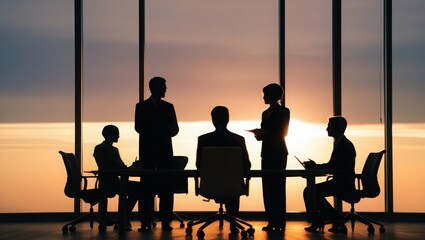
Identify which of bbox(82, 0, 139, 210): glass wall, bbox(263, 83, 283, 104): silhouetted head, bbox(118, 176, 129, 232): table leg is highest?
bbox(82, 0, 139, 210): glass wall

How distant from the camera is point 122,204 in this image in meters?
8.28

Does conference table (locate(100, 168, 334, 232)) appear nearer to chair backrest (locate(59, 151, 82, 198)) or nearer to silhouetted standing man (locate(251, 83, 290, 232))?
silhouetted standing man (locate(251, 83, 290, 232))

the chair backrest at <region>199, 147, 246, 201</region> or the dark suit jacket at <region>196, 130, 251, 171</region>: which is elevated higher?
the dark suit jacket at <region>196, 130, 251, 171</region>

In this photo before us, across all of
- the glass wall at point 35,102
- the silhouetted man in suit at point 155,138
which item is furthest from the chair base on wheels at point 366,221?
the glass wall at point 35,102

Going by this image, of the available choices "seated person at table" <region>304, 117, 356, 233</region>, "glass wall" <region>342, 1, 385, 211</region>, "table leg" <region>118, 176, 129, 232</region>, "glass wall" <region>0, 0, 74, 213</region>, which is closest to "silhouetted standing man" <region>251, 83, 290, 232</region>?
"seated person at table" <region>304, 117, 356, 233</region>

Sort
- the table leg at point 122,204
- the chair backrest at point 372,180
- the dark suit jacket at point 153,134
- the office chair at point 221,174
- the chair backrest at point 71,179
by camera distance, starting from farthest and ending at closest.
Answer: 1. the chair backrest at point 71,179
2. the chair backrest at point 372,180
3. the dark suit jacket at point 153,134
4. the table leg at point 122,204
5. the office chair at point 221,174

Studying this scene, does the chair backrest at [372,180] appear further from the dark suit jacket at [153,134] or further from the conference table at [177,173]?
the dark suit jacket at [153,134]

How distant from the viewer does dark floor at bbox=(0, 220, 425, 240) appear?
26.2 ft

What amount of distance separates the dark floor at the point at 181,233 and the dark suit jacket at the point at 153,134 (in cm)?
74

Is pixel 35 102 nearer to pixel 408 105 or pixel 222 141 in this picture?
pixel 222 141

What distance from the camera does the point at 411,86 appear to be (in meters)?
10.9

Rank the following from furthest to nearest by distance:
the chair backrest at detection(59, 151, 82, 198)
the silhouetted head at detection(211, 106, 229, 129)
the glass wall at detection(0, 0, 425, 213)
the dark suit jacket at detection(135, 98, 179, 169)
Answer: the glass wall at detection(0, 0, 425, 213), the chair backrest at detection(59, 151, 82, 198), the dark suit jacket at detection(135, 98, 179, 169), the silhouetted head at detection(211, 106, 229, 129)

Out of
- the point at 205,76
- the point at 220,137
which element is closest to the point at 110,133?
the point at 220,137

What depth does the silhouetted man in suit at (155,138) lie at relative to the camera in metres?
8.36
